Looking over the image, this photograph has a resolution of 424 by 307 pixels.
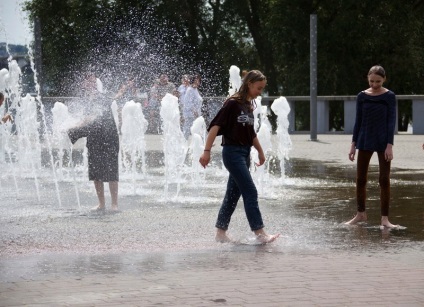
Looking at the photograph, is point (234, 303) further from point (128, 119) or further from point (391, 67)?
point (391, 67)

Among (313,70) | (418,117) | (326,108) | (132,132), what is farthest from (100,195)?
(326,108)

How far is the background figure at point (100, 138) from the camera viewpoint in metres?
12.5

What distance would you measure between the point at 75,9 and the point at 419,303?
3919 centimetres

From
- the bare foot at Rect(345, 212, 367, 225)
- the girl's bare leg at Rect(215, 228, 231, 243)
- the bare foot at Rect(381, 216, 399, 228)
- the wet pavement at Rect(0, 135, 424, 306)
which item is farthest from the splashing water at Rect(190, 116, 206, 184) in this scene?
the girl's bare leg at Rect(215, 228, 231, 243)

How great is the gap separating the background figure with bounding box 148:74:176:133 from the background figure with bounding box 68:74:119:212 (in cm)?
1373

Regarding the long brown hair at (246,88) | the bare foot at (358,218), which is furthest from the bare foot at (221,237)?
the bare foot at (358,218)

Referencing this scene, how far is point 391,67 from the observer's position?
40844 mm

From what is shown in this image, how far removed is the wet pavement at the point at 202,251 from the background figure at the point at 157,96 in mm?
11517

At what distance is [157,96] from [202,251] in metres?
20.2

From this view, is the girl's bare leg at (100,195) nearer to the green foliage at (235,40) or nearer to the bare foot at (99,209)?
the bare foot at (99,209)

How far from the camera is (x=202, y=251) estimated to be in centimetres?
921

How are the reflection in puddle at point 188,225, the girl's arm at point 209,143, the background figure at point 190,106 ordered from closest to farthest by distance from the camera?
the reflection in puddle at point 188,225 < the girl's arm at point 209,143 < the background figure at point 190,106

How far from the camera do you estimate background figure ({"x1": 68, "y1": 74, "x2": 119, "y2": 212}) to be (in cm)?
1245

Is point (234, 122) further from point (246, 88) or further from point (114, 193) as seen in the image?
point (114, 193)
